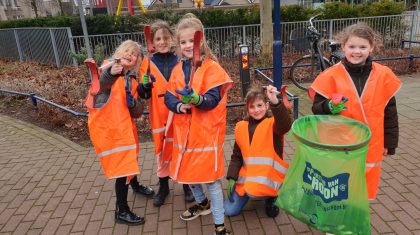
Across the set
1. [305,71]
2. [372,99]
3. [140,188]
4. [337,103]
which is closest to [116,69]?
[140,188]

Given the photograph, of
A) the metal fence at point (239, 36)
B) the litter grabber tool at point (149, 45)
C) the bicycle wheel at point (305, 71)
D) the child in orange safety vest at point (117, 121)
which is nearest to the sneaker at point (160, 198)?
the child in orange safety vest at point (117, 121)

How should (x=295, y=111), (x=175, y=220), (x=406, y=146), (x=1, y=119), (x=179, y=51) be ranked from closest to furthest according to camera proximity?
(x=179, y=51), (x=175, y=220), (x=406, y=146), (x=295, y=111), (x=1, y=119)

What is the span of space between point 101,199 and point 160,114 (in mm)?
1196

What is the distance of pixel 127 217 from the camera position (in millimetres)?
3197

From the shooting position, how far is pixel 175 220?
323cm

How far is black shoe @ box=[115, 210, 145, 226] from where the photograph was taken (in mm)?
3184

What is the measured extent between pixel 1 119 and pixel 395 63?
8984mm

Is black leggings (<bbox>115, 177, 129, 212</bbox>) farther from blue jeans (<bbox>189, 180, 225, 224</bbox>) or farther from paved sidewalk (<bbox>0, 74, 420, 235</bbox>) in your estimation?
blue jeans (<bbox>189, 180, 225, 224</bbox>)

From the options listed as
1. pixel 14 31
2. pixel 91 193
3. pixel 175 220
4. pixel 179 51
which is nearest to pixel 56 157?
A: pixel 91 193

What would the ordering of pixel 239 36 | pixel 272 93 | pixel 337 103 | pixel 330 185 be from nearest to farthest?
pixel 330 185 → pixel 337 103 → pixel 272 93 → pixel 239 36

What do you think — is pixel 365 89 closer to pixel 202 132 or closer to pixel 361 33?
pixel 361 33

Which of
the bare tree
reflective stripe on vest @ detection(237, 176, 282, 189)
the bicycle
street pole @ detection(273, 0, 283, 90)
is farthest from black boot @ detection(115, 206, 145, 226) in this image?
the bare tree

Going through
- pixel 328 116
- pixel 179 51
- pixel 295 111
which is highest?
pixel 179 51

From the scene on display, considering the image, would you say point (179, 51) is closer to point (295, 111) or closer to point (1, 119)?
point (295, 111)
